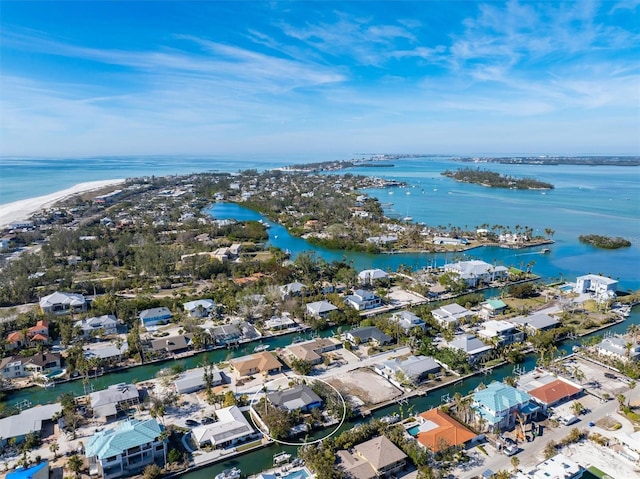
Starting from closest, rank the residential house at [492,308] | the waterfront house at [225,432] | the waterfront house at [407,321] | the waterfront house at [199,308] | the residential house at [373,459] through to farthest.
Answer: the residential house at [373,459], the waterfront house at [225,432], the waterfront house at [407,321], the waterfront house at [199,308], the residential house at [492,308]

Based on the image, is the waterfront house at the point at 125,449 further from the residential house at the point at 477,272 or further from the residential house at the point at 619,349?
the residential house at the point at 477,272

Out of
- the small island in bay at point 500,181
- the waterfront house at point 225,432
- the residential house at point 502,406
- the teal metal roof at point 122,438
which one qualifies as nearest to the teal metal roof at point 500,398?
the residential house at point 502,406

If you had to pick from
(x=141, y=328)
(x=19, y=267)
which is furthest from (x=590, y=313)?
(x=19, y=267)

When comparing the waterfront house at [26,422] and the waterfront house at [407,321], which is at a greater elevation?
the waterfront house at [407,321]

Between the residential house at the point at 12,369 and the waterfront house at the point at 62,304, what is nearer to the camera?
the residential house at the point at 12,369

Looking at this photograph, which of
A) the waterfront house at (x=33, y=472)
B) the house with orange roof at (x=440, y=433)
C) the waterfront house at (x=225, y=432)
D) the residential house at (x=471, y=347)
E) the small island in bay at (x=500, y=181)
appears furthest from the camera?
the small island in bay at (x=500, y=181)

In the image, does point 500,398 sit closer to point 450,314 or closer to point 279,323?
point 450,314

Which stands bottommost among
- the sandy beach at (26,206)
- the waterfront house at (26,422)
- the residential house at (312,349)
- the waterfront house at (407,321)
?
the residential house at (312,349)
